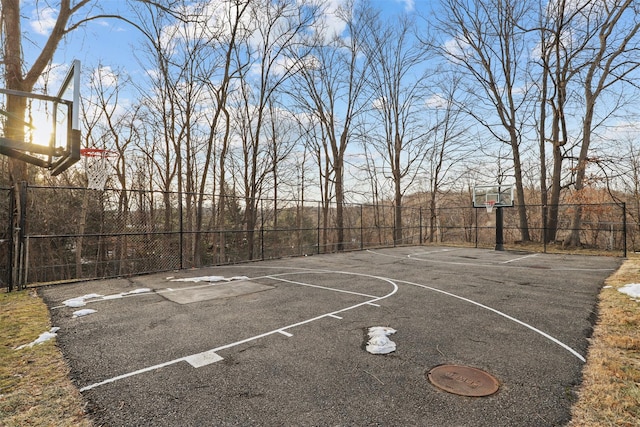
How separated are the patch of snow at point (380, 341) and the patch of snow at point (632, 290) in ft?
15.7

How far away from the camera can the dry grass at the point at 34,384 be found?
2156 millimetres

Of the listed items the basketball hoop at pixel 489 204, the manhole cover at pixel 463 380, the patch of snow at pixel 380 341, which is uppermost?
the basketball hoop at pixel 489 204

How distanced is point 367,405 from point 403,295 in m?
3.73

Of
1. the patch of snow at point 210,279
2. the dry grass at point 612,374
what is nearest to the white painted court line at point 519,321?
the dry grass at point 612,374

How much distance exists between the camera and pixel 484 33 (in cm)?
1759

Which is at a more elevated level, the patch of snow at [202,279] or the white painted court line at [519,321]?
the patch of snow at [202,279]

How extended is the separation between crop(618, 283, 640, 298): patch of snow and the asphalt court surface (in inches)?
19.7

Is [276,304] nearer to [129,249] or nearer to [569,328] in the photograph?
[569,328]

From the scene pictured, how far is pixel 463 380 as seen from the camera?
108 inches

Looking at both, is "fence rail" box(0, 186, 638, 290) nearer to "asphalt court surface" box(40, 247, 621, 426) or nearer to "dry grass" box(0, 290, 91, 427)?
"asphalt court surface" box(40, 247, 621, 426)

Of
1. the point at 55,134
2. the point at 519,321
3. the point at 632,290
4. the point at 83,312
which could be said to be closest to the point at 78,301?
the point at 83,312

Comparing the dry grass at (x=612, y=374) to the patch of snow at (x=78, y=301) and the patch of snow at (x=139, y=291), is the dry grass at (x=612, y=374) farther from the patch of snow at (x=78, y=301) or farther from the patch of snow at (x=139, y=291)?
the patch of snow at (x=139, y=291)

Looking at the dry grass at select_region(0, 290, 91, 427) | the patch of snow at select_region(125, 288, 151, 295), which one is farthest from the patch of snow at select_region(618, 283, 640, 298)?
the patch of snow at select_region(125, 288, 151, 295)

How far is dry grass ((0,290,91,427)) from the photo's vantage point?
2.16 m
